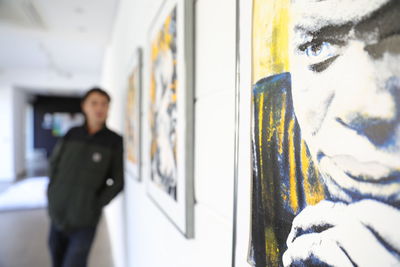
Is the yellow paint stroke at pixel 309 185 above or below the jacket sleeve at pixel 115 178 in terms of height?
above

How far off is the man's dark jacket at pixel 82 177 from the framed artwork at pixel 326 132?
182 centimetres

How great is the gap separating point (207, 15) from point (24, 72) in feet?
30.3

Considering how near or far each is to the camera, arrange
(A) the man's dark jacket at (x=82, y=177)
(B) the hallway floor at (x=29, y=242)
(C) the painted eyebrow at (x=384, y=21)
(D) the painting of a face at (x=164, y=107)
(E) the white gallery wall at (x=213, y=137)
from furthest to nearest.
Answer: (B) the hallway floor at (x=29, y=242) → (A) the man's dark jacket at (x=82, y=177) → (D) the painting of a face at (x=164, y=107) → (E) the white gallery wall at (x=213, y=137) → (C) the painted eyebrow at (x=384, y=21)

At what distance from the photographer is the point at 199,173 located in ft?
2.56

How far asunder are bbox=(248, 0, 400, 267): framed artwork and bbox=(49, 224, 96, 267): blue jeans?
2.02 meters

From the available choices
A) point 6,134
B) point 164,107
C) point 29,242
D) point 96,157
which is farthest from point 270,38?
point 6,134

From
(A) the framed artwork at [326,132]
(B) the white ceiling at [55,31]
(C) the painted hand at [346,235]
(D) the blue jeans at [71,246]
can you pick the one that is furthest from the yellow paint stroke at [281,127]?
(B) the white ceiling at [55,31]

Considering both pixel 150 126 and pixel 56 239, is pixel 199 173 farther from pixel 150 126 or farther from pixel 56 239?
pixel 56 239

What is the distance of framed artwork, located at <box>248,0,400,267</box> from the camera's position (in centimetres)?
26

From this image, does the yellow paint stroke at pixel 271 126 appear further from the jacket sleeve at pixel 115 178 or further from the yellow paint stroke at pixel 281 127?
the jacket sleeve at pixel 115 178

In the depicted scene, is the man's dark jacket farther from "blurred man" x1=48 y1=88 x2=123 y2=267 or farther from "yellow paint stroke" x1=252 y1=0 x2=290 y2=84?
"yellow paint stroke" x1=252 y1=0 x2=290 y2=84

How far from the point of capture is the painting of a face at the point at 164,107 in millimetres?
909

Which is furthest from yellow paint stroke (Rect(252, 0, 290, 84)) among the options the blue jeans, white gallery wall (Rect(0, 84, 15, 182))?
white gallery wall (Rect(0, 84, 15, 182))

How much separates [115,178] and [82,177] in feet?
0.86
